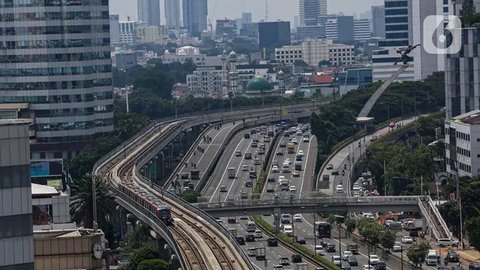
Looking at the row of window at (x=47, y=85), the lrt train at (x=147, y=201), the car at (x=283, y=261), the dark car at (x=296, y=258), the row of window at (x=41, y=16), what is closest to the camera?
the car at (x=283, y=261)

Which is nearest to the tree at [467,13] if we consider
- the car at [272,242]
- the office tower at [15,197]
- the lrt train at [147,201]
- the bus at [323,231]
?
the bus at [323,231]

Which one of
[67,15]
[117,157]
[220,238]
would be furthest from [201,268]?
[67,15]

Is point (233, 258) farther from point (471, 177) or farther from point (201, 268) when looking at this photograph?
point (471, 177)

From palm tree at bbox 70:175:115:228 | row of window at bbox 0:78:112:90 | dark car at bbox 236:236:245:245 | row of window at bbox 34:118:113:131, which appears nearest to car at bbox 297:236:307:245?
dark car at bbox 236:236:245:245

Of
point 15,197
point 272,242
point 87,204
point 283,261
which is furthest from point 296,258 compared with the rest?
point 15,197

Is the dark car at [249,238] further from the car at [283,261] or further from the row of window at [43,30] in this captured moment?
the row of window at [43,30]

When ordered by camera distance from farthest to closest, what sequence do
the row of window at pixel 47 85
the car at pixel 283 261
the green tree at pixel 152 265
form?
the row of window at pixel 47 85 < the car at pixel 283 261 < the green tree at pixel 152 265

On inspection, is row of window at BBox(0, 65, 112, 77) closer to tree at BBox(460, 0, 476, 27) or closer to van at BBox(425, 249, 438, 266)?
tree at BBox(460, 0, 476, 27)
